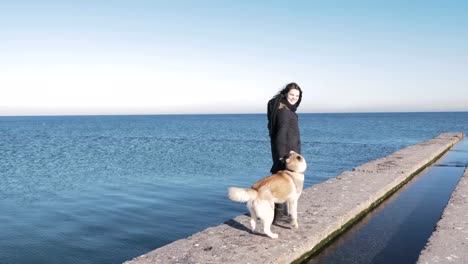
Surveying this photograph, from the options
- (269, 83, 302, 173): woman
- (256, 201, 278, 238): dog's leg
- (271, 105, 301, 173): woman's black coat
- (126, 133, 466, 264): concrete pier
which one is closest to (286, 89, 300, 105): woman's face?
(269, 83, 302, 173): woman

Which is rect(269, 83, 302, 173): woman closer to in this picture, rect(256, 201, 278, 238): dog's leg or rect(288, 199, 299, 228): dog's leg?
rect(288, 199, 299, 228): dog's leg

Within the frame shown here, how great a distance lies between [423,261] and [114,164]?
22416mm

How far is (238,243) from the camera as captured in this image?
618 cm

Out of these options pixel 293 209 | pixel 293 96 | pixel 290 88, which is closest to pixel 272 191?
pixel 293 209

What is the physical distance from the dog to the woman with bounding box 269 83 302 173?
26 centimetres

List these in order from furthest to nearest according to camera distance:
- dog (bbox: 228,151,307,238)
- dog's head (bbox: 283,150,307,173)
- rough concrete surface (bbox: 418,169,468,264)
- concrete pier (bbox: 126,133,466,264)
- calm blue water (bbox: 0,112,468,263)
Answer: calm blue water (bbox: 0,112,468,263) → dog's head (bbox: 283,150,307,173) → dog (bbox: 228,151,307,238) → concrete pier (bbox: 126,133,466,264) → rough concrete surface (bbox: 418,169,468,264)

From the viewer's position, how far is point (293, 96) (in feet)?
21.1

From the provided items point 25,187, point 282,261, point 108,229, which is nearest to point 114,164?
point 25,187

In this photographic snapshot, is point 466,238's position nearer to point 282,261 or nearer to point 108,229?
point 282,261

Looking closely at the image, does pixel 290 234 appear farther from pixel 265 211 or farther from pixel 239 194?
pixel 239 194

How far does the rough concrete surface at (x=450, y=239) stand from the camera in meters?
5.52

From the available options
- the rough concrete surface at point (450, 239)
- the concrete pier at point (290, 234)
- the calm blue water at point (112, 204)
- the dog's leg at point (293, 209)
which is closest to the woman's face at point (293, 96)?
the dog's leg at point (293, 209)

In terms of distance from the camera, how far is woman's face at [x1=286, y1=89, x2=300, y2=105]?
21.0ft

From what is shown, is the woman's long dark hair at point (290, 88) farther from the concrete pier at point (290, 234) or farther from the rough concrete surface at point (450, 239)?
the rough concrete surface at point (450, 239)
